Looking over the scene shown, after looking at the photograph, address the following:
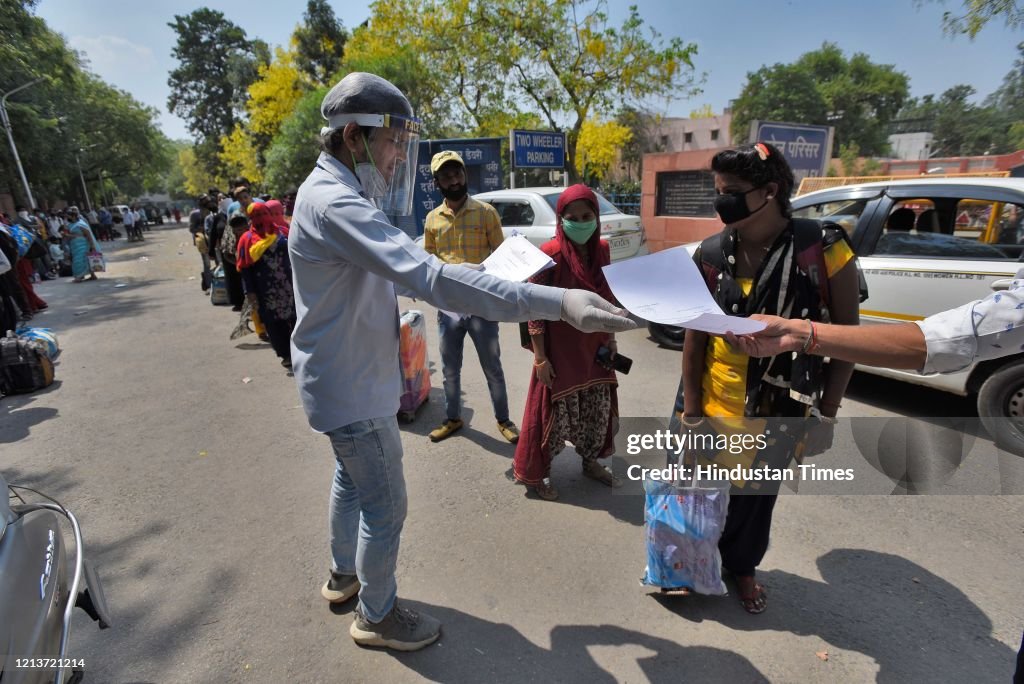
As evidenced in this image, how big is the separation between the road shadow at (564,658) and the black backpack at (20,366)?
519 cm

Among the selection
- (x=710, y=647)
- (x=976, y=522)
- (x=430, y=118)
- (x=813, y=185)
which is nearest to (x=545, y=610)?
(x=710, y=647)

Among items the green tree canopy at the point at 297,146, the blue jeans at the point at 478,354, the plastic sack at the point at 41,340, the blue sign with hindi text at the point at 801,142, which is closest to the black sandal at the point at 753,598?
the blue jeans at the point at 478,354

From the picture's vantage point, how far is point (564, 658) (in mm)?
2004

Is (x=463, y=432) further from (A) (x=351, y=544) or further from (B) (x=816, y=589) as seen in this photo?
(B) (x=816, y=589)

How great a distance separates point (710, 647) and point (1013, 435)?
2.90 metres

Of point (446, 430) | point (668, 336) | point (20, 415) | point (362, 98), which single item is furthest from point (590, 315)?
point (20, 415)

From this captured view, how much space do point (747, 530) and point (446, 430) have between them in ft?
7.29

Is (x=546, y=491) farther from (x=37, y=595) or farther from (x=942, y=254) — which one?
(x=942, y=254)

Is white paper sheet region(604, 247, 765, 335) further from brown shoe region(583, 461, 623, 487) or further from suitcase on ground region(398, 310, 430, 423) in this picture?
suitcase on ground region(398, 310, 430, 423)

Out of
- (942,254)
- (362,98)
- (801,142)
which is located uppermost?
(801,142)

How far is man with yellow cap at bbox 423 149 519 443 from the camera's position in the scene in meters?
3.49

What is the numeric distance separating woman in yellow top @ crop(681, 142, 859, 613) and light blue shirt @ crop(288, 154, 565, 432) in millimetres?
881

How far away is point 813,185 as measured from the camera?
9.07 metres

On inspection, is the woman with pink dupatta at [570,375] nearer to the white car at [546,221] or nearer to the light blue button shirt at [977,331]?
the light blue button shirt at [977,331]
